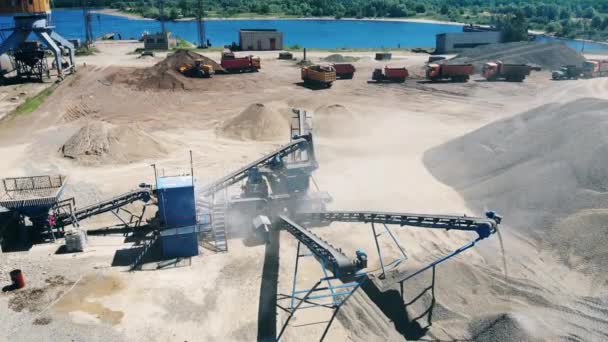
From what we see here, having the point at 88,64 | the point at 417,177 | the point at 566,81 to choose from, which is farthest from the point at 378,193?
the point at 88,64

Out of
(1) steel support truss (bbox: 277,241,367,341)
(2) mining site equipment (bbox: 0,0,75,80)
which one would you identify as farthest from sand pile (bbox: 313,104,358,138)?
(2) mining site equipment (bbox: 0,0,75,80)

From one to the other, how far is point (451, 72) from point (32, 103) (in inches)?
1743

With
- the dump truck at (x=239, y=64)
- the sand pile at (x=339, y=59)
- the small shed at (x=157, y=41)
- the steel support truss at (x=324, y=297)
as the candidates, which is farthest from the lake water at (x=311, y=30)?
the steel support truss at (x=324, y=297)

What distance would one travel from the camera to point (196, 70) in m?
58.4

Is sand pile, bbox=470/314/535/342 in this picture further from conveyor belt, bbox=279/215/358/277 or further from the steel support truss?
conveyor belt, bbox=279/215/358/277

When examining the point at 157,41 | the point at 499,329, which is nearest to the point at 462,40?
the point at 157,41

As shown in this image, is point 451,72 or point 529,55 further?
point 529,55

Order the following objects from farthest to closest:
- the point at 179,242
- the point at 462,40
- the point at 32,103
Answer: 1. the point at 462,40
2. the point at 32,103
3. the point at 179,242

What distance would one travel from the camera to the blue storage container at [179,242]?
2064 centimetres

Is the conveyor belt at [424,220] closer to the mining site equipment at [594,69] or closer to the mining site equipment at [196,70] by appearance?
the mining site equipment at [196,70]

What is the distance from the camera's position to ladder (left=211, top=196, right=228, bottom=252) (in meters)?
21.7

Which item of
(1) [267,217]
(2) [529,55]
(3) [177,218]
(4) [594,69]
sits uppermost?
(2) [529,55]

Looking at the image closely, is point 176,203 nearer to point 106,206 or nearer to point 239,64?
point 106,206

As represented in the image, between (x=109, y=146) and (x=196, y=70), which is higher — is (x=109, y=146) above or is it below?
below
